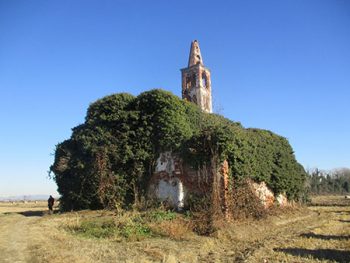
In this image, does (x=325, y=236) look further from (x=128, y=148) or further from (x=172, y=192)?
(x=128, y=148)

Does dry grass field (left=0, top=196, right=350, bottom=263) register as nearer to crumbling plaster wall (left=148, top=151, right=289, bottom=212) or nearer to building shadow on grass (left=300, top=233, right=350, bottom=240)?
building shadow on grass (left=300, top=233, right=350, bottom=240)

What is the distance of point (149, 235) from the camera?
14.5 meters

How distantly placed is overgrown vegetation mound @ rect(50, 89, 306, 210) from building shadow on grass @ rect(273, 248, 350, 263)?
863cm

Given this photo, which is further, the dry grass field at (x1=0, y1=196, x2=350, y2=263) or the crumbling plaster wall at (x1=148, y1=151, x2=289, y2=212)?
the crumbling plaster wall at (x1=148, y1=151, x2=289, y2=212)

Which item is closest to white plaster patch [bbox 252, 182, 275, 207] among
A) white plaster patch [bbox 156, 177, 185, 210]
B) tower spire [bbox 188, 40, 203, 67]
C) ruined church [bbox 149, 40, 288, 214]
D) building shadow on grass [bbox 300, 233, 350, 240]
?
ruined church [bbox 149, 40, 288, 214]

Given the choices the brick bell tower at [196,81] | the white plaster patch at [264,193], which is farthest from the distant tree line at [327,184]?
the white plaster patch at [264,193]

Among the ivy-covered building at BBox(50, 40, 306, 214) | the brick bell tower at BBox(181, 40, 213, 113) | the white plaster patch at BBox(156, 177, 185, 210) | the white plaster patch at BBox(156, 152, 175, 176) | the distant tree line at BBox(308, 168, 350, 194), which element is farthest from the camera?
the distant tree line at BBox(308, 168, 350, 194)

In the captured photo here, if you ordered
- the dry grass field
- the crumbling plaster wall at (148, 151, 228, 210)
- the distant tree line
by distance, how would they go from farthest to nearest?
the distant tree line
the crumbling plaster wall at (148, 151, 228, 210)
the dry grass field

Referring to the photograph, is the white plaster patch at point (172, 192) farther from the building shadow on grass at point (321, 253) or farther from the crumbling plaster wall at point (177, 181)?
the building shadow on grass at point (321, 253)

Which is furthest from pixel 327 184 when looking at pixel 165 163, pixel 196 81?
pixel 165 163

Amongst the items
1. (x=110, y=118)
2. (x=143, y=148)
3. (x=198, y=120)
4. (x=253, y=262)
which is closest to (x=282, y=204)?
(x=198, y=120)

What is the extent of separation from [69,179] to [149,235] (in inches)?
418

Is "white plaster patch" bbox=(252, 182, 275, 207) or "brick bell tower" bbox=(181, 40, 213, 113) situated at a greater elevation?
"brick bell tower" bbox=(181, 40, 213, 113)

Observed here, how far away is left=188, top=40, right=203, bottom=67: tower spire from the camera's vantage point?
5141cm
